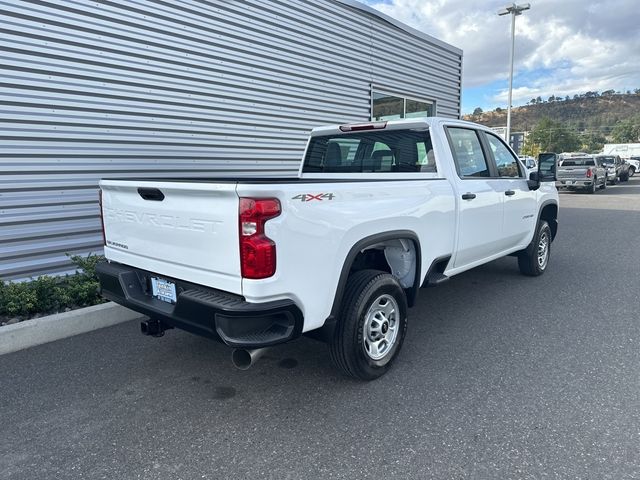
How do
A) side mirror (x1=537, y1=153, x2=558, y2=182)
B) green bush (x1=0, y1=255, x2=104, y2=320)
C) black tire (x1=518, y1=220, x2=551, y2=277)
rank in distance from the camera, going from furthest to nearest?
1. black tire (x1=518, y1=220, x2=551, y2=277)
2. side mirror (x1=537, y1=153, x2=558, y2=182)
3. green bush (x1=0, y1=255, x2=104, y2=320)

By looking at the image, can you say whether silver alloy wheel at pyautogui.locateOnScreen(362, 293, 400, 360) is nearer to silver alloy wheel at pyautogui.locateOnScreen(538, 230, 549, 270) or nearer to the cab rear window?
the cab rear window

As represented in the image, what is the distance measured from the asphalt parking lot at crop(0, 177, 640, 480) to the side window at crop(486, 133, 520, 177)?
1632 millimetres

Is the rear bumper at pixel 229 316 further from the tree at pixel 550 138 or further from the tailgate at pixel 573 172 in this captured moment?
the tree at pixel 550 138

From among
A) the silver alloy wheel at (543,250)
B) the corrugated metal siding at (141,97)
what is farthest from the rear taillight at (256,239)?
the silver alloy wheel at (543,250)

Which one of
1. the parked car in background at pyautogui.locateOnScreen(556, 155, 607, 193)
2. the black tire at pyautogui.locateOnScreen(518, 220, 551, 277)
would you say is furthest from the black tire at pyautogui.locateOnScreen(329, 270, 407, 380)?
the parked car in background at pyautogui.locateOnScreen(556, 155, 607, 193)

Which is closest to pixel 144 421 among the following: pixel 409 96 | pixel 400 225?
pixel 400 225

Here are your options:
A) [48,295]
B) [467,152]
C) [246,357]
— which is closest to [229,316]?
[246,357]

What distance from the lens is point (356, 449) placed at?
2504mm

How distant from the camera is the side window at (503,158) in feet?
15.9

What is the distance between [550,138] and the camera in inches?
2392

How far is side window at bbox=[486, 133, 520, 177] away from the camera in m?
4.83

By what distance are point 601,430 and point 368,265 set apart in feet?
6.19

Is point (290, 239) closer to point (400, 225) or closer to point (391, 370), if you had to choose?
point (400, 225)

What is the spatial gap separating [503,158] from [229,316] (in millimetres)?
3940
